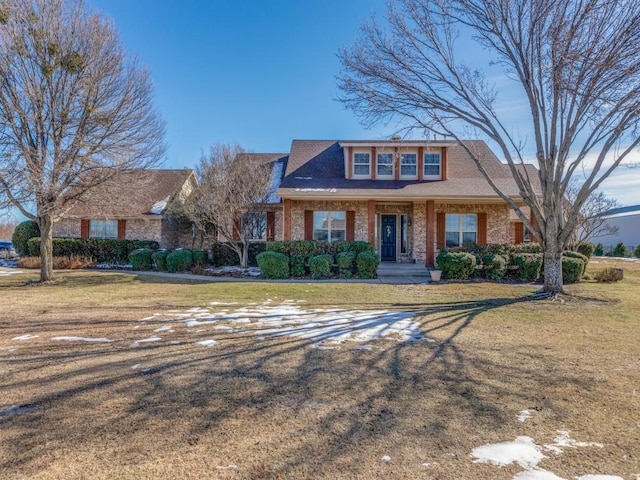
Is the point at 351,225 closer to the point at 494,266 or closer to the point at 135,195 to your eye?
the point at 494,266

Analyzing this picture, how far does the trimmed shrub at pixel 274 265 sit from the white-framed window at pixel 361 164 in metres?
6.00

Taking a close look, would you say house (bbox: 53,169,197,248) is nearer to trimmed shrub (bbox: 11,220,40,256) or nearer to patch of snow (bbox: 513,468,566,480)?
trimmed shrub (bbox: 11,220,40,256)

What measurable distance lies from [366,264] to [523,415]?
35.0ft

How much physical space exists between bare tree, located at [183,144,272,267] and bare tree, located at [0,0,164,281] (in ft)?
12.3

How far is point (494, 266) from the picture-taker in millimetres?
13367

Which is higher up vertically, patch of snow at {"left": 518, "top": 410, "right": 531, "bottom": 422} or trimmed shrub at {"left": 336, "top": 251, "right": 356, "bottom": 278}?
trimmed shrub at {"left": 336, "top": 251, "right": 356, "bottom": 278}

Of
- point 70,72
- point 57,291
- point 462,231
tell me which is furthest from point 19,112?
point 462,231

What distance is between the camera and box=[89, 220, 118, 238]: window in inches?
809

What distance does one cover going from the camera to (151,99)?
41.9 feet

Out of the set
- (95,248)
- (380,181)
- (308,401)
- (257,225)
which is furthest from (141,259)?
(308,401)

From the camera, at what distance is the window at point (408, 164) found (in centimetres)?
1769

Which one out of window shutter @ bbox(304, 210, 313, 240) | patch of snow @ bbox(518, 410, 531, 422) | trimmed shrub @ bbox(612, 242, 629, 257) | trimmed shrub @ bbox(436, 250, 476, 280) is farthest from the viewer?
trimmed shrub @ bbox(612, 242, 629, 257)

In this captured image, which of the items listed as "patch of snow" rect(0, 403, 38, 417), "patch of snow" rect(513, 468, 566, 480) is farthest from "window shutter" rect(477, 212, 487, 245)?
"patch of snow" rect(0, 403, 38, 417)

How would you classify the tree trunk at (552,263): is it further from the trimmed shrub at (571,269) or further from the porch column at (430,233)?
the porch column at (430,233)
